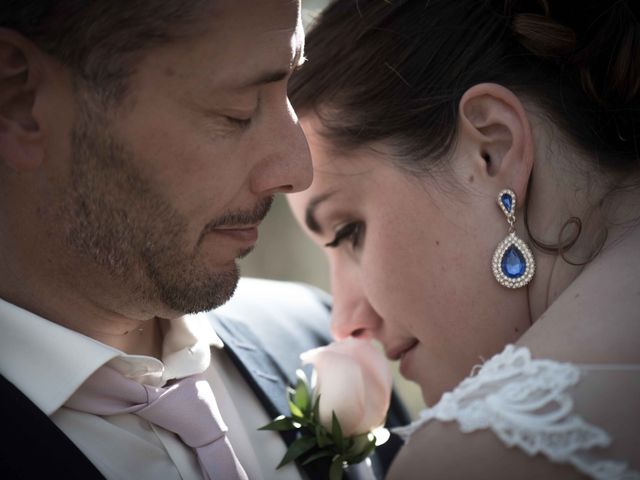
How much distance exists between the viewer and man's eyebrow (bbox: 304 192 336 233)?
2.88 m

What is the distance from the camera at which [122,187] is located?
2393 mm

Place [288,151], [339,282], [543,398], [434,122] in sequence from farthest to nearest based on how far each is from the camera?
[339,282], [434,122], [288,151], [543,398]

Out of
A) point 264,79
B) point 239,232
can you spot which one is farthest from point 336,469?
point 264,79

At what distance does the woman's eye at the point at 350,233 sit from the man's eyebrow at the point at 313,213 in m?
0.07

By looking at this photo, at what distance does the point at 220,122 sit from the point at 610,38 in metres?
1.16

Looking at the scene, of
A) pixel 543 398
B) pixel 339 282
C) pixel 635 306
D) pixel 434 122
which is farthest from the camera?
pixel 339 282

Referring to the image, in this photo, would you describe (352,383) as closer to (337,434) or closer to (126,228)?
(337,434)

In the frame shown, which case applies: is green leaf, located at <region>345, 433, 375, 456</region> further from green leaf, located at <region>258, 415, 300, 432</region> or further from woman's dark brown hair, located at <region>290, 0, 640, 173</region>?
woman's dark brown hair, located at <region>290, 0, 640, 173</region>

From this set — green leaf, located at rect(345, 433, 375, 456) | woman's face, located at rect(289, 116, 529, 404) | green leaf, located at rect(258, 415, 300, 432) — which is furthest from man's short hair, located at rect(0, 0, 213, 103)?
green leaf, located at rect(345, 433, 375, 456)

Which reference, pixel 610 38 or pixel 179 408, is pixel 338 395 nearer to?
pixel 179 408

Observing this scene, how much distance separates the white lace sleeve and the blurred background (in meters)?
5.81

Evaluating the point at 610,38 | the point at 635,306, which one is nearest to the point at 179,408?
the point at 635,306

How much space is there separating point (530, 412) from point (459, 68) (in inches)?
45.7

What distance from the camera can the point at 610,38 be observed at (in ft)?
8.48
